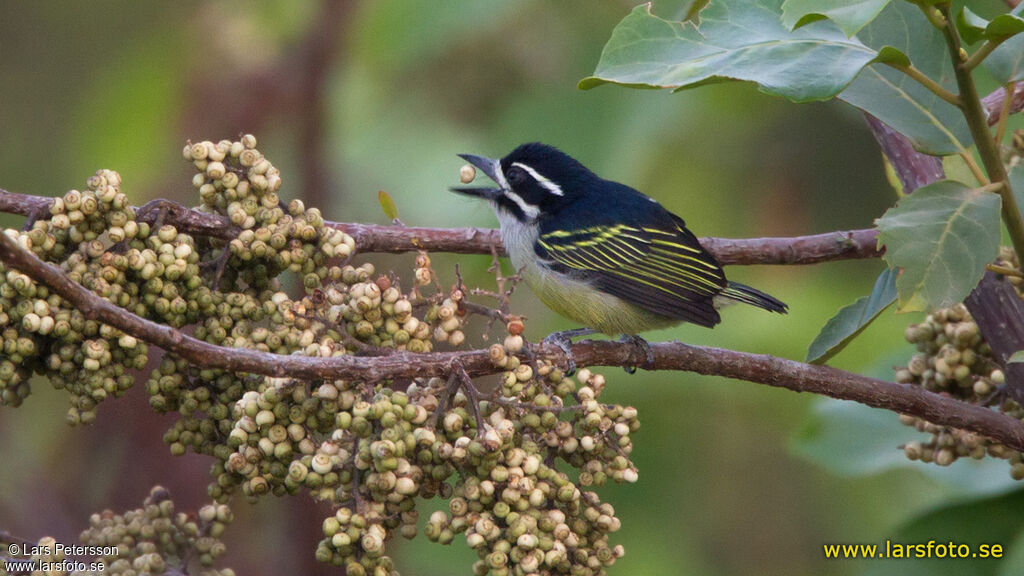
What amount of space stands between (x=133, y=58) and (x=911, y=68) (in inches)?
144

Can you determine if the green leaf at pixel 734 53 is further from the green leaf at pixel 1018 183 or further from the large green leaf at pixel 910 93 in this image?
the green leaf at pixel 1018 183

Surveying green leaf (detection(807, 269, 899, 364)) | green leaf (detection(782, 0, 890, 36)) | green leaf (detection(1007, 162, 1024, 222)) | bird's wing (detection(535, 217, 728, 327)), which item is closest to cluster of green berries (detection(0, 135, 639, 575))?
green leaf (detection(807, 269, 899, 364))

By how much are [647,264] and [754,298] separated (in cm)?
41

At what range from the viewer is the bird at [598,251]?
3.84 m

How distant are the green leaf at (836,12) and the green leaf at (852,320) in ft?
2.66

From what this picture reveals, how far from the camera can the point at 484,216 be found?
15.0 feet

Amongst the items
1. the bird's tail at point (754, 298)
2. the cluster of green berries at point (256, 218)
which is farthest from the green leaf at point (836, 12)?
the bird's tail at point (754, 298)

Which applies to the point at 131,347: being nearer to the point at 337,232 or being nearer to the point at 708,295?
the point at 337,232

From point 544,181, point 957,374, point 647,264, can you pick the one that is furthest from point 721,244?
point 544,181

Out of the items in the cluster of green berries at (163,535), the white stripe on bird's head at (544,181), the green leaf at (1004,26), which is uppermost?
the white stripe on bird's head at (544,181)

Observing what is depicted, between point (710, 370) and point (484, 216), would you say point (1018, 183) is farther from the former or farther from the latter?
point (484, 216)

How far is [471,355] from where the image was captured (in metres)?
2.33

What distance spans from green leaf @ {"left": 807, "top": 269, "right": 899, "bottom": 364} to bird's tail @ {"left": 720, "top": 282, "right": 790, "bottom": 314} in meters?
1.10

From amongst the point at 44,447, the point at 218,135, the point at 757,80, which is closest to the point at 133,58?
the point at 218,135
